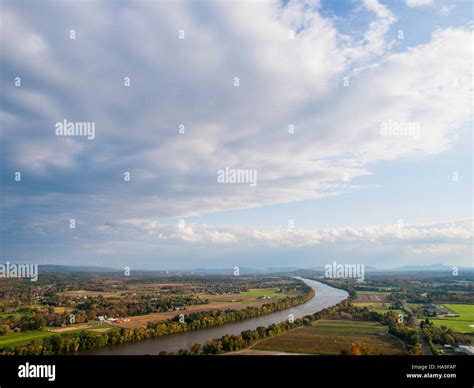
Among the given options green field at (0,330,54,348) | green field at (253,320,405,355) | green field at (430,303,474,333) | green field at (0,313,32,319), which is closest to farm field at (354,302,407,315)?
green field at (253,320,405,355)

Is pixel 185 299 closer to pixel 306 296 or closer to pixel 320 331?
pixel 306 296

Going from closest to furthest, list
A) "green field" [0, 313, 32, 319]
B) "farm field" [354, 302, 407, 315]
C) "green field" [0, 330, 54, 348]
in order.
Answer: "green field" [0, 330, 54, 348]
"green field" [0, 313, 32, 319]
"farm field" [354, 302, 407, 315]

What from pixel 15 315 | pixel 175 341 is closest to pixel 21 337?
pixel 15 315

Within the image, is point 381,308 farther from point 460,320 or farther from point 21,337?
point 21,337

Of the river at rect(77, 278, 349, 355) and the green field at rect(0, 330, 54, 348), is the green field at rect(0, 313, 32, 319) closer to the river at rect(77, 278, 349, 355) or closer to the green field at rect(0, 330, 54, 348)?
the green field at rect(0, 330, 54, 348)

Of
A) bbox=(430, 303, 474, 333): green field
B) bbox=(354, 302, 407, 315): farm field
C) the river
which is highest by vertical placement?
bbox=(430, 303, 474, 333): green field
